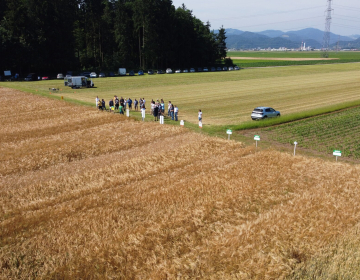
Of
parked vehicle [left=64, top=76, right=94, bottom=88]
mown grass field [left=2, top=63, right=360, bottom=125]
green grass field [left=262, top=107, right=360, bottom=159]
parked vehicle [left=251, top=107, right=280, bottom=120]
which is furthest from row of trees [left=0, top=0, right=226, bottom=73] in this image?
green grass field [left=262, top=107, right=360, bottom=159]

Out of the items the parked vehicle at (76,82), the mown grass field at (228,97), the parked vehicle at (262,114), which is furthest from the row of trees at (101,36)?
the parked vehicle at (262,114)

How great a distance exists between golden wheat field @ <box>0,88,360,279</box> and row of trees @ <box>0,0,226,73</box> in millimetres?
57935

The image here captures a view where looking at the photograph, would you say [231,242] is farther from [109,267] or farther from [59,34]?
[59,34]

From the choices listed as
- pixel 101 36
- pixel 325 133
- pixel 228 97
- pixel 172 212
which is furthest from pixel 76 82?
pixel 172 212

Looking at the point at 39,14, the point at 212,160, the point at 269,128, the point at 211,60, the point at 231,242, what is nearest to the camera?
the point at 231,242

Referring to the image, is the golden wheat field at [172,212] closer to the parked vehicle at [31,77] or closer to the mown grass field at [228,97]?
the mown grass field at [228,97]

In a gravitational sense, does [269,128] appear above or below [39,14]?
below

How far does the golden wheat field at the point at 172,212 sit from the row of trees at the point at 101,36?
5794cm

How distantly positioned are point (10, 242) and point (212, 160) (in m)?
12.0

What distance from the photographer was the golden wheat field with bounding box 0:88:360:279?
997 centimetres

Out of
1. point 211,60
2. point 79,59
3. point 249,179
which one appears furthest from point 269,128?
point 211,60

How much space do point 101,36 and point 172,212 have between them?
86.8 meters

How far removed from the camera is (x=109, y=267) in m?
9.87

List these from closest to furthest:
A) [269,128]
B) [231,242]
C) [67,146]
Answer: [231,242]
[67,146]
[269,128]
